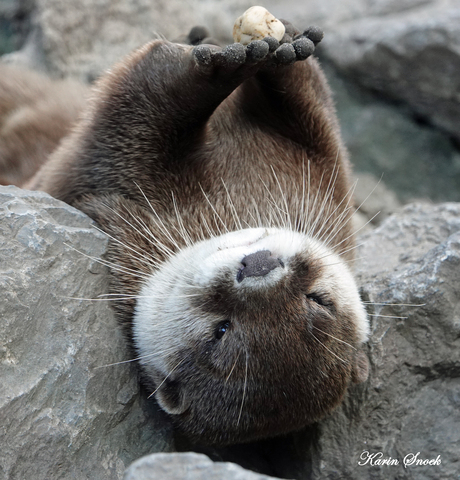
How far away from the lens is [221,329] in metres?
2.35

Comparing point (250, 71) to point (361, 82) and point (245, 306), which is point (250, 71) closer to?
point (245, 306)

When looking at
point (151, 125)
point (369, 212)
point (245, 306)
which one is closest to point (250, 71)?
point (151, 125)

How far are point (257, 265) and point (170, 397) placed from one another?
2.30ft

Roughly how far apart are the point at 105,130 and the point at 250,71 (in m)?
0.74

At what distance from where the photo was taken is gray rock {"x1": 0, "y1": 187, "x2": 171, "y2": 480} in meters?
2.21

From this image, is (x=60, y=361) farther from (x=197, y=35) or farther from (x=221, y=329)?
(x=197, y=35)

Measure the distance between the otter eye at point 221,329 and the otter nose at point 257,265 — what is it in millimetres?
200

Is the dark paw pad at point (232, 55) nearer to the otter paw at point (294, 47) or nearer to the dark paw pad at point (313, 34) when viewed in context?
the otter paw at point (294, 47)

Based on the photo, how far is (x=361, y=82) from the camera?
506 centimetres

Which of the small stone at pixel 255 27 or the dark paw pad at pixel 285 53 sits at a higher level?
the small stone at pixel 255 27

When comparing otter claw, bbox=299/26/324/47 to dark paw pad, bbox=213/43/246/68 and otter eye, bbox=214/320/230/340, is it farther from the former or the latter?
otter eye, bbox=214/320/230/340

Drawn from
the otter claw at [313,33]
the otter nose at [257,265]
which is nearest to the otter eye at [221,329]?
the otter nose at [257,265]

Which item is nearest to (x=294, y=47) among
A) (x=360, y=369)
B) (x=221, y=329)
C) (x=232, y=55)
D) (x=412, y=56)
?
(x=232, y=55)

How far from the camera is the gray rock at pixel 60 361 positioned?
7.25ft
